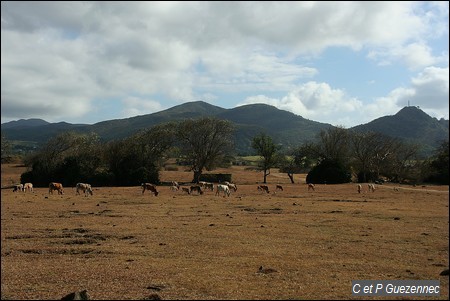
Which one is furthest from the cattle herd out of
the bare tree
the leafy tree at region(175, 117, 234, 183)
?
the bare tree

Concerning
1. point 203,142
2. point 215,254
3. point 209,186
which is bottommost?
point 215,254

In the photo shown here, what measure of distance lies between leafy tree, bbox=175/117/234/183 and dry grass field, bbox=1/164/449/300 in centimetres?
5295

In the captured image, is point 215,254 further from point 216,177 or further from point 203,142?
point 216,177

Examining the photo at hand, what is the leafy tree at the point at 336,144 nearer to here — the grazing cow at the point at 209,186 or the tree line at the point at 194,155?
the tree line at the point at 194,155

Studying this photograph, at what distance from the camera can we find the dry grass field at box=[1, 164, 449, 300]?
29.9ft

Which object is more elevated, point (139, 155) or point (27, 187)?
point (139, 155)

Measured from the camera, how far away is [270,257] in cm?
1259

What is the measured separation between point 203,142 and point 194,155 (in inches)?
120

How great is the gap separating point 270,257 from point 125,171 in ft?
192

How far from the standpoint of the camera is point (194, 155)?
7712 cm

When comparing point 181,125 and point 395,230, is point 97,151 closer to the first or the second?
point 181,125

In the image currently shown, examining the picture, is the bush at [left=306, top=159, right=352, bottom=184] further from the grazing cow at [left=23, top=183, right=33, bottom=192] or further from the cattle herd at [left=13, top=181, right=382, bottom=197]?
the grazing cow at [left=23, top=183, right=33, bottom=192]

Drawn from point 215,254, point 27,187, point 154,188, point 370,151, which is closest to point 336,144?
point 370,151

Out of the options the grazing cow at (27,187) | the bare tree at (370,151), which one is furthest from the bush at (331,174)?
the grazing cow at (27,187)
